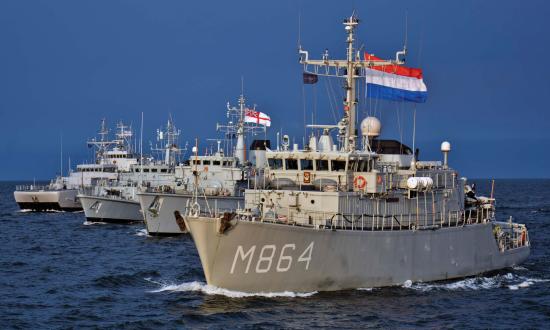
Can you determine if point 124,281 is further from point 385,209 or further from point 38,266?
point 385,209

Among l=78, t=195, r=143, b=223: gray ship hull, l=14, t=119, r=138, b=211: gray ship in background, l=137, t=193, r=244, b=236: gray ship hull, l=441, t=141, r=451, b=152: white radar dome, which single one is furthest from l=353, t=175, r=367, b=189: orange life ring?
l=14, t=119, r=138, b=211: gray ship in background

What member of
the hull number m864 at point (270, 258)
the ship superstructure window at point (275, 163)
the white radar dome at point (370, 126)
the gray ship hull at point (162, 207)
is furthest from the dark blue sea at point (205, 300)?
the gray ship hull at point (162, 207)

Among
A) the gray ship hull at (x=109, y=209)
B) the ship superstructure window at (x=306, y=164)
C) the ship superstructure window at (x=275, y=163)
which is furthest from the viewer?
the gray ship hull at (x=109, y=209)

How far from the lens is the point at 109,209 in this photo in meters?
66.0

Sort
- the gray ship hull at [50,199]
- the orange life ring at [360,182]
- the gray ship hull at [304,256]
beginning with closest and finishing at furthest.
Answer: the gray ship hull at [304,256]
the orange life ring at [360,182]
the gray ship hull at [50,199]

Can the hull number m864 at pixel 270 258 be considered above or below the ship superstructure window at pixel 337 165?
below

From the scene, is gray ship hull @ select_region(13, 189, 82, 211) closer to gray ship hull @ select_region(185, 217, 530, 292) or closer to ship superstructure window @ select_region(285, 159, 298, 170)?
ship superstructure window @ select_region(285, 159, 298, 170)

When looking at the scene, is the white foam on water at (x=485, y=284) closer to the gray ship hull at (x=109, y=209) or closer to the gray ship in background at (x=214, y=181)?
the gray ship in background at (x=214, y=181)

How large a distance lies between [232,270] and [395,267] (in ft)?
21.2

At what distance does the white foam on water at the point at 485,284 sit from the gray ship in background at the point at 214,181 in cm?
1836

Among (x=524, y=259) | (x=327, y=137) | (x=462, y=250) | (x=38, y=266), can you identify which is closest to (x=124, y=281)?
(x=38, y=266)

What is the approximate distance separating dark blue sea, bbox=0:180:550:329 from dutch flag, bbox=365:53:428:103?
7791 millimetres

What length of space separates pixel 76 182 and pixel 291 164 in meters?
62.8

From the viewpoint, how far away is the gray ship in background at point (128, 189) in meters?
65.9
